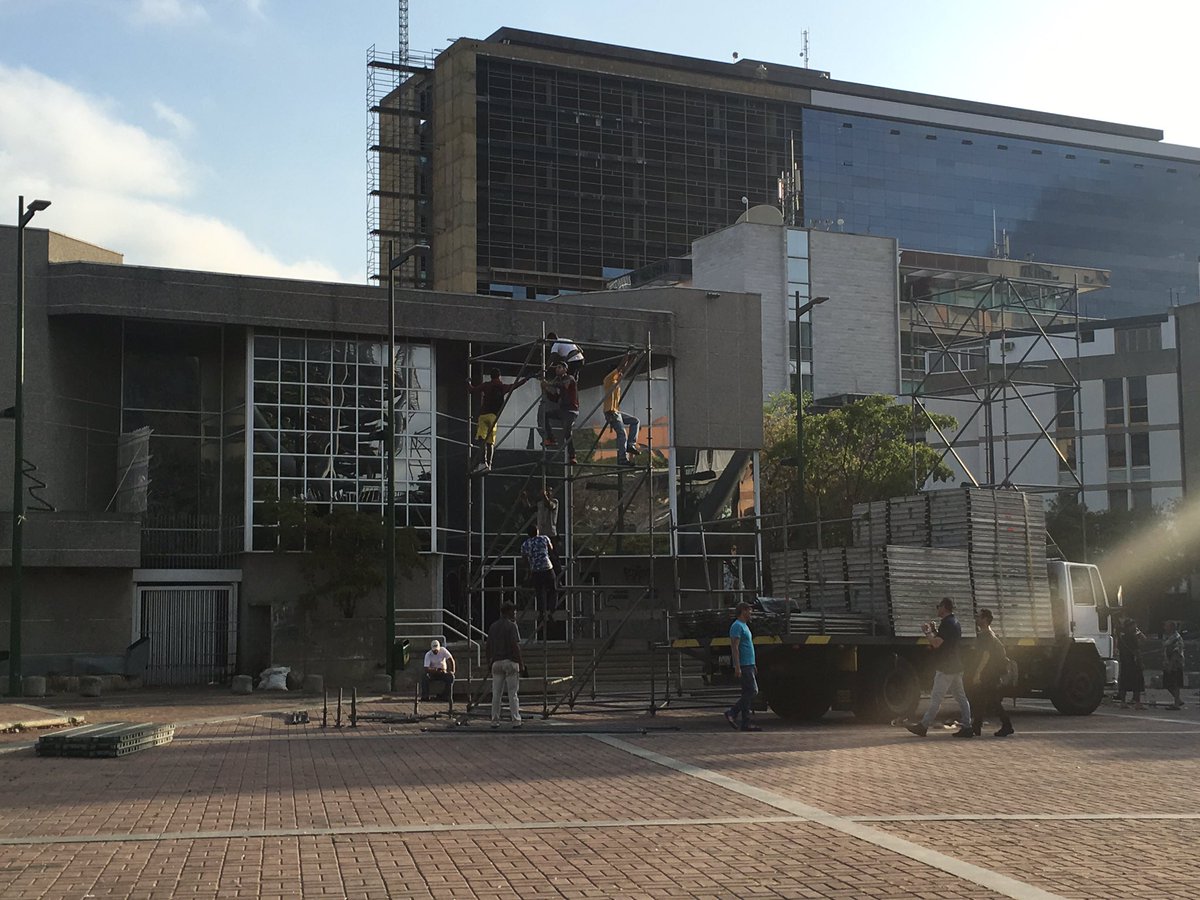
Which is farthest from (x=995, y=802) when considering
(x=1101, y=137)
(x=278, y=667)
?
(x=1101, y=137)

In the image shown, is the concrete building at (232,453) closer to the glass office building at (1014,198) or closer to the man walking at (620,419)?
the man walking at (620,419)

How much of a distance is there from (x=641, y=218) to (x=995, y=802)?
106728 millimetres

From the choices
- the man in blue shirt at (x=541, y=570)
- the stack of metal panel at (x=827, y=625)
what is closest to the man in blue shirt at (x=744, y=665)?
the stack of metal panel at (x=827, y=625)

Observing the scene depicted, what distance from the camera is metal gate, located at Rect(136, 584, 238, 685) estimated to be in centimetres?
3428

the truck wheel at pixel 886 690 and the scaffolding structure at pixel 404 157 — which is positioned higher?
the scaffolding structure at pixel 404 157

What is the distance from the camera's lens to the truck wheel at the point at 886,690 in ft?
68.7

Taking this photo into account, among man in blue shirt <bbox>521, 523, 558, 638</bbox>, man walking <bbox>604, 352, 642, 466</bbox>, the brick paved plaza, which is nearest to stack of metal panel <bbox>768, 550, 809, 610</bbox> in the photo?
the brick paved plaza

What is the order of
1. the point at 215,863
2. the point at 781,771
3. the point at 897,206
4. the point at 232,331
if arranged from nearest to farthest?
the point at 215,863, the point at 781,771, the point at 232,331, the point at 897,206

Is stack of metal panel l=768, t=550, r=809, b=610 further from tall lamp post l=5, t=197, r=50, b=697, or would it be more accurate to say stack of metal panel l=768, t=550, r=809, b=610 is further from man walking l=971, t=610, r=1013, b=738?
tall lamp post l=5, t=197, r=50, b=697

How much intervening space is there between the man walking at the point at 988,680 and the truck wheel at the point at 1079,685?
4234 mm

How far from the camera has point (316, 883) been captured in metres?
8.79

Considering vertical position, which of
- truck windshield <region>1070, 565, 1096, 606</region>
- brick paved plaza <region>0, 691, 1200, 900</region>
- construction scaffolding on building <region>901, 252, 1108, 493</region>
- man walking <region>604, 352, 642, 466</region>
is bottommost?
brick paved plaza <region>0, 691, 1200, 900</region>

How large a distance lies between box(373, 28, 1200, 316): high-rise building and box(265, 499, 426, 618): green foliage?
73118mm

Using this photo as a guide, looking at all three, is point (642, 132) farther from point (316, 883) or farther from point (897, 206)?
point (316, 883)
